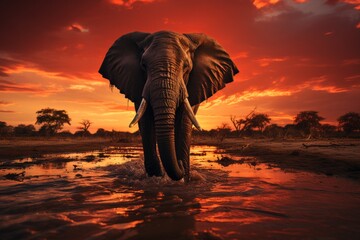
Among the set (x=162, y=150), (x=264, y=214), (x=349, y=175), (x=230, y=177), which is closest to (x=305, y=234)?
(x=264, y=214)

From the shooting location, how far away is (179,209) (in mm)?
4000

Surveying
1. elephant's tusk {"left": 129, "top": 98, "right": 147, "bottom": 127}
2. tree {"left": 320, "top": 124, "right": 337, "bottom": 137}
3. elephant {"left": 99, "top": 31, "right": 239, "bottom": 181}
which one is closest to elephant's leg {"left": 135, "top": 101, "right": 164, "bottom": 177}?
elephant {"left": 99, "top": 31, "right": 239, "bottom": 181}

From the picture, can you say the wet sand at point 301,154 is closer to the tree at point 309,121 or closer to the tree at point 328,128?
the tree at point 309,121

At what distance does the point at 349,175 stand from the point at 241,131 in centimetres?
3672

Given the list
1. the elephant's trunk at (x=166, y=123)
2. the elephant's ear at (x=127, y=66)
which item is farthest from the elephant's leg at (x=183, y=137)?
the elephant's ear at (x=127, y=66)

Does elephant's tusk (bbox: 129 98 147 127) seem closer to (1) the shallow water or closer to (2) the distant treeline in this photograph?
(1) the shallow water

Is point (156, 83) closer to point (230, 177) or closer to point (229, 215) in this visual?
point (229, 215)

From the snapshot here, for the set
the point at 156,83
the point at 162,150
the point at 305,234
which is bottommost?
the point at 305,234

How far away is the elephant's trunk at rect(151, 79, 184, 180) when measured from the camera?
5.04 metres

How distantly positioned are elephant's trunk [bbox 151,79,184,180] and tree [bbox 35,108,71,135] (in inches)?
1878

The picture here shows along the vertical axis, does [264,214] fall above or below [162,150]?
below

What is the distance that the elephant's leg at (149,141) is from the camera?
6.02m

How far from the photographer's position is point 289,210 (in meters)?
3.93

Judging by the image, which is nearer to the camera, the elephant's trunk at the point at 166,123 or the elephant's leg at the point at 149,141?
the elephant's trunk at the point at 166,123
